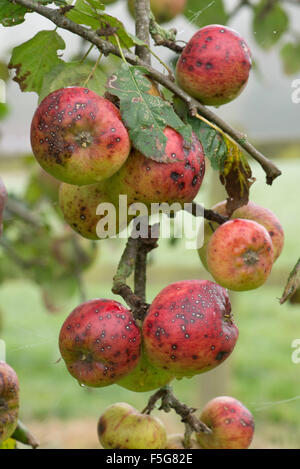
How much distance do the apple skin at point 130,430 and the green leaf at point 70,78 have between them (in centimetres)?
38

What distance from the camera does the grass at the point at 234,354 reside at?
2.60m

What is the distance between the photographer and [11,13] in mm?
665

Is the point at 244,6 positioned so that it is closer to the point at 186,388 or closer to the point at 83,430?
the point at 83,430

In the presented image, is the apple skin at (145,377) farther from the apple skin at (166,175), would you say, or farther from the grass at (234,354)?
the grass at (234,354)

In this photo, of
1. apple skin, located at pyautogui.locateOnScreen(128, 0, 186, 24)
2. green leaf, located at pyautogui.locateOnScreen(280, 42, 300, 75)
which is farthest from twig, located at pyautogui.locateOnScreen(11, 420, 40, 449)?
green leaf, located at pyautogui.locateOnScreen(280, 42, 300, 75)

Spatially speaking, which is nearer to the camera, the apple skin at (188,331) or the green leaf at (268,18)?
the apple skin at (188,331)

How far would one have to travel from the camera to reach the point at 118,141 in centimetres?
58

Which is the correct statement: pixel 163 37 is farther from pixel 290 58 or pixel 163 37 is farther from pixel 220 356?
pixel 290 58

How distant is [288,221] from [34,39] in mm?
2407

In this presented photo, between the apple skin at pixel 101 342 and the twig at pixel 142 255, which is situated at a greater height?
the twig at pixel 142 255

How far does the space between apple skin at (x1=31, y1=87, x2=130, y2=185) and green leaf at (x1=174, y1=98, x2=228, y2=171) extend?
0.26 feet

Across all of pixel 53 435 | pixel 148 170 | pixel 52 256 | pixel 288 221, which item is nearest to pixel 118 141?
pixel 148 170

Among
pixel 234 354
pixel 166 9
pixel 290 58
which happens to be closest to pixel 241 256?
pixel 166 9

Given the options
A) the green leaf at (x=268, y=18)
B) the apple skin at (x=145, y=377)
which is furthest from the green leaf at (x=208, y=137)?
the green leaf at (x=268, y=18)
